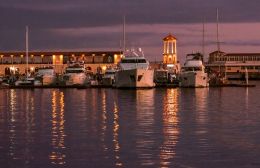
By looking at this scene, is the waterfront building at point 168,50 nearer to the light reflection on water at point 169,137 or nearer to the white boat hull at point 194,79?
the white boat hull at point 194,79

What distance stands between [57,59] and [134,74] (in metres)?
84.2

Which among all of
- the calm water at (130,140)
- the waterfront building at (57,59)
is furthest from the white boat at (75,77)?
the calm water at (130,140)

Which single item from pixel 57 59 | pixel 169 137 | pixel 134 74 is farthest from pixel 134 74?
pixel 57 59

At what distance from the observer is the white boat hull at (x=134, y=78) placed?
8500cm

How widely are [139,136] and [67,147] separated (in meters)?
4.18

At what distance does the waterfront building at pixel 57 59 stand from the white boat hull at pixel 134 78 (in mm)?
71234

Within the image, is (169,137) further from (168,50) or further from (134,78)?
(168,50)

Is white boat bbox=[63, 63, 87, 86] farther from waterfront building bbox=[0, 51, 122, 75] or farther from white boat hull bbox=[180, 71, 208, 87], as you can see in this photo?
waterfront building bbox=[0, 51, 122, 75]

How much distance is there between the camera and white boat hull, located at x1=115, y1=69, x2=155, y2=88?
3346 inches

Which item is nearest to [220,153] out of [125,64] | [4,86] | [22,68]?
[125,64]

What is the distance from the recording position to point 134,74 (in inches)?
3337

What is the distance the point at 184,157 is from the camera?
Result: 21641 millimetres

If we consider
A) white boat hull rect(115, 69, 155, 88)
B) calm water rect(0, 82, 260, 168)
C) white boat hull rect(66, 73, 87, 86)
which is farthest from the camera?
white boat hull rect(66, 73, 87, 86)

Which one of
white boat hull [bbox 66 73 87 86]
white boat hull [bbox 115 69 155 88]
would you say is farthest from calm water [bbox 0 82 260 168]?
white boat hull [bbox 66 73 87 86]
